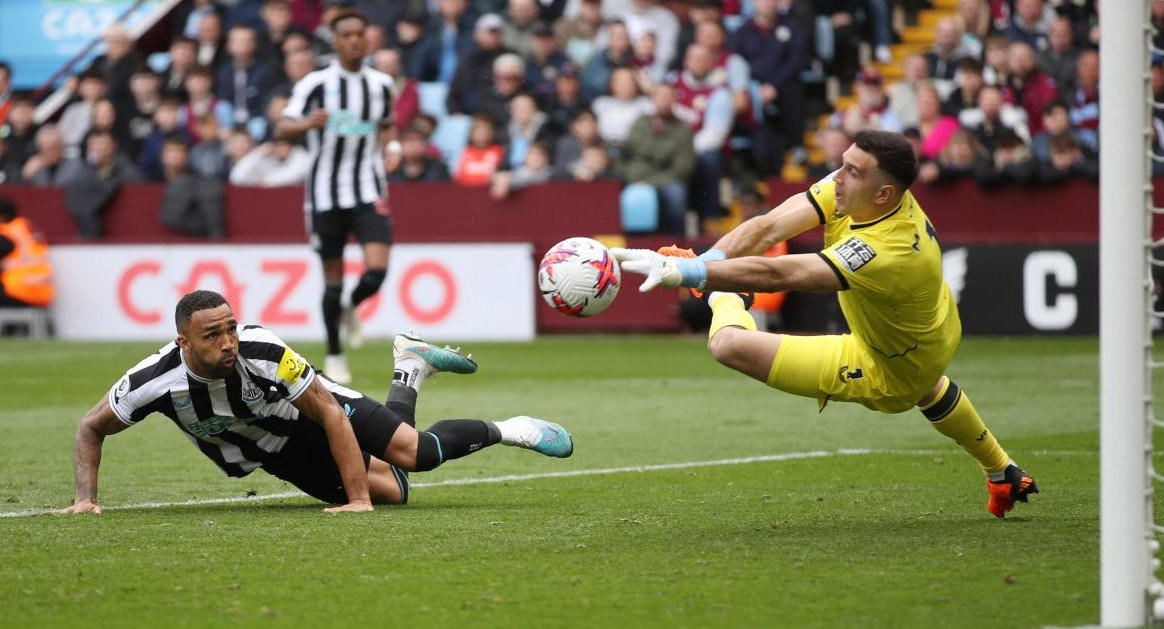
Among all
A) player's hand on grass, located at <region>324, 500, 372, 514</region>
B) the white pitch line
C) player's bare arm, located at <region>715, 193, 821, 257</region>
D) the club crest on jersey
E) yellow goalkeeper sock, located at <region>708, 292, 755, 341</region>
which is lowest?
the white pitch line

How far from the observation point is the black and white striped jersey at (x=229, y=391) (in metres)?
7.04

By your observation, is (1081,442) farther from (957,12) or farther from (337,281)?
(957,12)

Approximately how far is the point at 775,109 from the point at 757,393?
6848 mm

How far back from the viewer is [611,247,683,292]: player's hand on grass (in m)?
6.27

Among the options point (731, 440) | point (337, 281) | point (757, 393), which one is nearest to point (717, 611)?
point (731, 440)

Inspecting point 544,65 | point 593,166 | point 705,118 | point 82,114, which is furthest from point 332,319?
point 82,114

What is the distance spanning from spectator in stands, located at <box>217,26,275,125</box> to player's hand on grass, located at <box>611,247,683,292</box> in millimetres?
15471

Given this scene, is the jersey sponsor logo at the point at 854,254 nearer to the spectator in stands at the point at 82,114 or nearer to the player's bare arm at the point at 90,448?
the player's bare arm at the point at 90,448

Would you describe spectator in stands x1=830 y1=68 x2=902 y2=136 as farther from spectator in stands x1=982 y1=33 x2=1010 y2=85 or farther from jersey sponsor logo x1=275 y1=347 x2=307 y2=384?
jersey sponsor logo x1=275 y1=347 x2=307 y2=384

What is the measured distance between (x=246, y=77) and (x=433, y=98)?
8.05 feet

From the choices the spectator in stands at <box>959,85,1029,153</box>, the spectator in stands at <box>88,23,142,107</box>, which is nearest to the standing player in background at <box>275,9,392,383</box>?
the spectator in stands at <box>959,85,1029,153</box>

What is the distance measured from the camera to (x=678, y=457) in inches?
379

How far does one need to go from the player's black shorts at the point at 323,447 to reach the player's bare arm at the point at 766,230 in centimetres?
161

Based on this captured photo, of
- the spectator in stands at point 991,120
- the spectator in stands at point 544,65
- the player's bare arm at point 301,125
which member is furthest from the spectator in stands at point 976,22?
the player's bare arm at point 301,125
